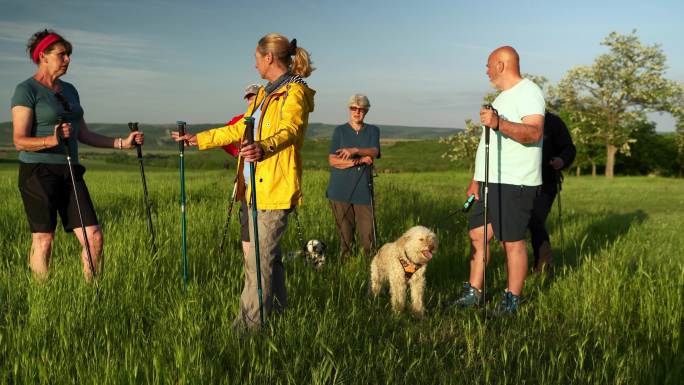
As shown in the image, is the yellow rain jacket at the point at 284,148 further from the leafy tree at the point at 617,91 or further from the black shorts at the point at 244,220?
the leafy tree at the point at 617,91

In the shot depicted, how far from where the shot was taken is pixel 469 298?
5426mm

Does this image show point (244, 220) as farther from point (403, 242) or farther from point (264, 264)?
point (403, 242)

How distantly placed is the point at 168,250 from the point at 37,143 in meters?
1.91

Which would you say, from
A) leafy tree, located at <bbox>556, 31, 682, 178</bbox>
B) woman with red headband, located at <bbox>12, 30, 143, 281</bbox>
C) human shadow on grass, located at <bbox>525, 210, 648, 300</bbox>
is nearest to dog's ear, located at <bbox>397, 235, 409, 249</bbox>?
human shadow on grass, located at <bbox>525, 210, 648, 300</bbox>

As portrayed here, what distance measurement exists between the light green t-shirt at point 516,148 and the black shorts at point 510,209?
77 mm

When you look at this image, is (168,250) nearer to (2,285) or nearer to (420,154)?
(2,285)

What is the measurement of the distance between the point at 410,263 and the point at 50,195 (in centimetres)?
341

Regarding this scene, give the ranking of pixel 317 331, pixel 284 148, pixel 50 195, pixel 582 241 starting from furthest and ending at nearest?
pixel 582 241
pixel 50 195
pixel 284 148
pixel 317 331

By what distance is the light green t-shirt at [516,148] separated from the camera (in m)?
4.79

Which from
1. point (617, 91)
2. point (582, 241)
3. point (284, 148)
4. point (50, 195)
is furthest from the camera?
point (617, 91)

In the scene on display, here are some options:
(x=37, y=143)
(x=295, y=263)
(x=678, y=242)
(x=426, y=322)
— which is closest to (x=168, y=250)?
(x=295, y=263)

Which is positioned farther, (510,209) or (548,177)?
(548,177)

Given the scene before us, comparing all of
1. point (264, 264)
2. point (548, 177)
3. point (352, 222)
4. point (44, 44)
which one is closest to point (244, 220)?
point (264, 264)

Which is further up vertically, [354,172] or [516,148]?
[516,148]
